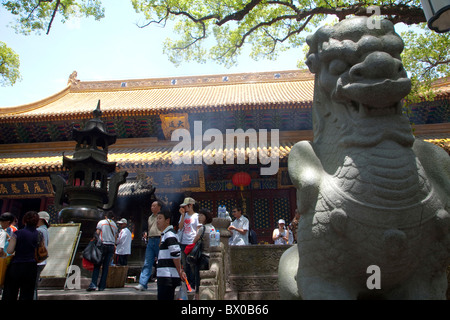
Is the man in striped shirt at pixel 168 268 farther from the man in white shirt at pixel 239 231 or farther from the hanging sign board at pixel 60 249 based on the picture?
the man in white shirt at pixel 239 231

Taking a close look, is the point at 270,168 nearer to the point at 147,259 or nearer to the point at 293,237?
the point at 293,237

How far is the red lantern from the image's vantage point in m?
10.7

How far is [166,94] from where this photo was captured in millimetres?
17203

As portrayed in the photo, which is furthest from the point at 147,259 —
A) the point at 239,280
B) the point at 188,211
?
the point at 239,280

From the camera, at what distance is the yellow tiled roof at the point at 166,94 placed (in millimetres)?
12563

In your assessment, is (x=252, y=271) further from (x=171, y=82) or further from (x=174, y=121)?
(x=171, y=82)

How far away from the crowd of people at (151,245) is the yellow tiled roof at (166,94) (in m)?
7.11

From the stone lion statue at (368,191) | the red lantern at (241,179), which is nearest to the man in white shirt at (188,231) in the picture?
the stone lion statue at (368,191)

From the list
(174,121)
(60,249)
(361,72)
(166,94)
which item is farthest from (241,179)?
(361,72)

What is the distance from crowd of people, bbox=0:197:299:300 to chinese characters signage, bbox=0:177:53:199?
6.16 metres

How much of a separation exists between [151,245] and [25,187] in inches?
342

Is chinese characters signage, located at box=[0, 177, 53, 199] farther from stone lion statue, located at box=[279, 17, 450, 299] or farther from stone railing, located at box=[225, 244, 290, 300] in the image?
stone lion statue, located at box=[279, 17, 450, 299]

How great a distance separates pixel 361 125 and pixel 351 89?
0.69ft

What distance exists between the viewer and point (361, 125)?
6.31 ft
